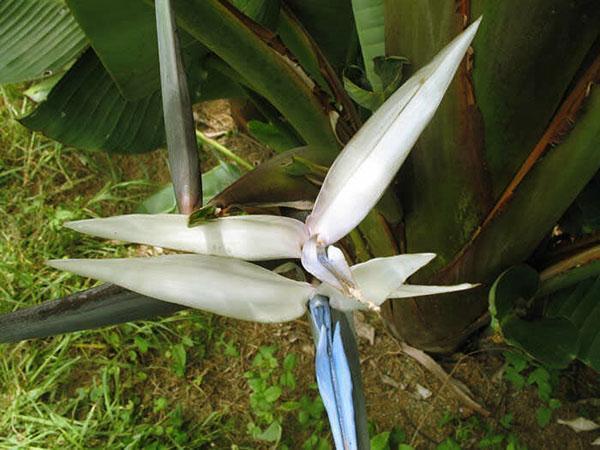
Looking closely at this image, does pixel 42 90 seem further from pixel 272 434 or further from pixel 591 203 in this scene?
pixel 591 203

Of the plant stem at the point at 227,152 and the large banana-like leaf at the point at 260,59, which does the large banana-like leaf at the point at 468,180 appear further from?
the plant stem at the point at 227,152

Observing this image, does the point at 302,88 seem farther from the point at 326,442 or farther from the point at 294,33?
the point at 326,442

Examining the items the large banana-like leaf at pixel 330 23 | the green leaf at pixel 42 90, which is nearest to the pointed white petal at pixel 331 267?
the large banana-like leaf at pixel 330 23

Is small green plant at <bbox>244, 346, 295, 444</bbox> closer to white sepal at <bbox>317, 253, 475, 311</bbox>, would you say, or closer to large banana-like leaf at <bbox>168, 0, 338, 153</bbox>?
large banana-like leaf at <bbox>168, 0, 338, 153</bbox>

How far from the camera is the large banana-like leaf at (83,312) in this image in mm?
457

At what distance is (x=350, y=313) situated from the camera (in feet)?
1.55

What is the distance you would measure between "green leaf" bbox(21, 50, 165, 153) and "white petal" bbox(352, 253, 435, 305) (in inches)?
24.4

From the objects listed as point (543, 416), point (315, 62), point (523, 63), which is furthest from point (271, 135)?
point (543, 416)

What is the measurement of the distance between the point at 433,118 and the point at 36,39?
51cm

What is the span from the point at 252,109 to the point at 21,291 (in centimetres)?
53

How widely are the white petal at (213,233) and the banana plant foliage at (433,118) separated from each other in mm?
21

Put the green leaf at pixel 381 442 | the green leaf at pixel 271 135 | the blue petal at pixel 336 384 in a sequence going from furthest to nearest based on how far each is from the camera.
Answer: the green leaf at pixel 381 442 < the green leaf at pixel 271 135 < the blue petal at pixel 336 384

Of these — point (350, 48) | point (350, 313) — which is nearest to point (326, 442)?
point (350, 48)

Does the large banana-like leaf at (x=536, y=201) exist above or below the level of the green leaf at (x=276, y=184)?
below
